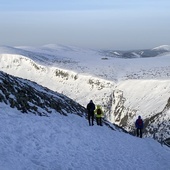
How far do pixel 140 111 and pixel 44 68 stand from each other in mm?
79011

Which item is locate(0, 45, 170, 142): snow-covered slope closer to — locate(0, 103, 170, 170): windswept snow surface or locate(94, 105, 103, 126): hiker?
locate(94, 105, 103, 126): hiker

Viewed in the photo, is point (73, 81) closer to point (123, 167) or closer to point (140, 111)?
point (140, 111)

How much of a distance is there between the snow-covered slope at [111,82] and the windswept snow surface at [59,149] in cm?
4850

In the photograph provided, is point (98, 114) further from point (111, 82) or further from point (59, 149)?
point (111, 82)

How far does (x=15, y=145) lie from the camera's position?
1492cm

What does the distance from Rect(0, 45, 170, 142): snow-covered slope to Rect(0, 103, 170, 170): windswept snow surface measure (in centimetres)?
4850

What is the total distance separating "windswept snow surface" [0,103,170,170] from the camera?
46.8 feet

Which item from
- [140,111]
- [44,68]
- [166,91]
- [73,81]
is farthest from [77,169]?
[44,68]

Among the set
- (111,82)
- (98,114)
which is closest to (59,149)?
(98,114)

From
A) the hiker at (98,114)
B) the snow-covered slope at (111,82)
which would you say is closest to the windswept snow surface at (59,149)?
the hiker at (98,114)

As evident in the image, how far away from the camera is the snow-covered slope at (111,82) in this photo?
88625 millimetres

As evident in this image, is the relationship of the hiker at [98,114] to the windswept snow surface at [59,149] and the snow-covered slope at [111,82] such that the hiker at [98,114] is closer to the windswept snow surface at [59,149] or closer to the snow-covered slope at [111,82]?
the windswept snow surface at [59,149]

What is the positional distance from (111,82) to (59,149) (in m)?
98.8

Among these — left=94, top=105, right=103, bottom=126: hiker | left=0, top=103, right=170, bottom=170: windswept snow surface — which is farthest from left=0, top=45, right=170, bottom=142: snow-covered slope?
left=0, top=103, right=170, bottom=170: windswept snow surface
